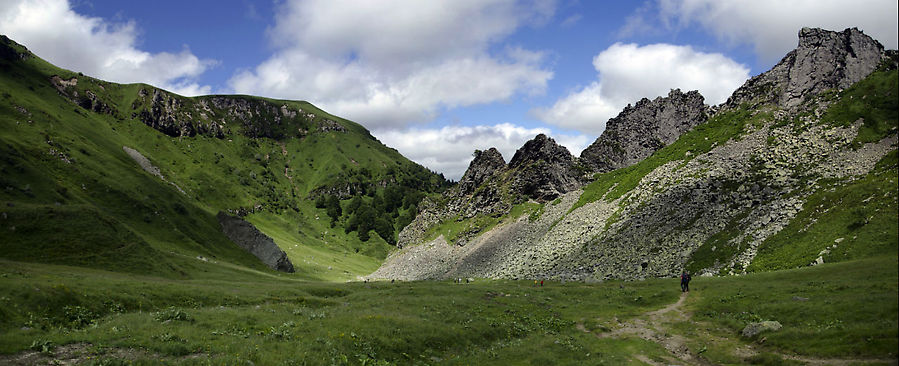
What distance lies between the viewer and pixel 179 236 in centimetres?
11469

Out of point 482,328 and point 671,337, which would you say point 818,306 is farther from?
point 482,328

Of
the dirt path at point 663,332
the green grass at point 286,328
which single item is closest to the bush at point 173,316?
the green grass at point 286,328

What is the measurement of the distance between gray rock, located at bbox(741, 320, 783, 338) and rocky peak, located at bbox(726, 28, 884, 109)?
84959 millimetres

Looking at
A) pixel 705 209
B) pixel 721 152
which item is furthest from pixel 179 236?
pixel 721 152

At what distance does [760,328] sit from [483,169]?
163377 mm

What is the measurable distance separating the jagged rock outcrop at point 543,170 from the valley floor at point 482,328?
9163 centimetres

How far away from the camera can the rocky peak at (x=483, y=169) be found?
188m

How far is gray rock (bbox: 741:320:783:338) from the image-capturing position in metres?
29.0

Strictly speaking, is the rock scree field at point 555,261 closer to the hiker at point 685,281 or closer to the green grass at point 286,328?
the green grass at point 286,328

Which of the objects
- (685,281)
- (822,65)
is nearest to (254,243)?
(685,281)

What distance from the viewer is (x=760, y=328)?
29453mm

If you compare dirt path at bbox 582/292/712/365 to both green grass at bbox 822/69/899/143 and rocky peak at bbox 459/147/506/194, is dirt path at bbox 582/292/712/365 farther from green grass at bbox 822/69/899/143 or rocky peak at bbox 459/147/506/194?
rocky peak at bbox 459/147/506/194

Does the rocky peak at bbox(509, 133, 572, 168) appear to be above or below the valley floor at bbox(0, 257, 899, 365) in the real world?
above

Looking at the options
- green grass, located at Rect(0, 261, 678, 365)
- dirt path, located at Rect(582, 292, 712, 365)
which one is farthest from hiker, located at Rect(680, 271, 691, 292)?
green grass, located at Rect(0, 261, 678, 365)
